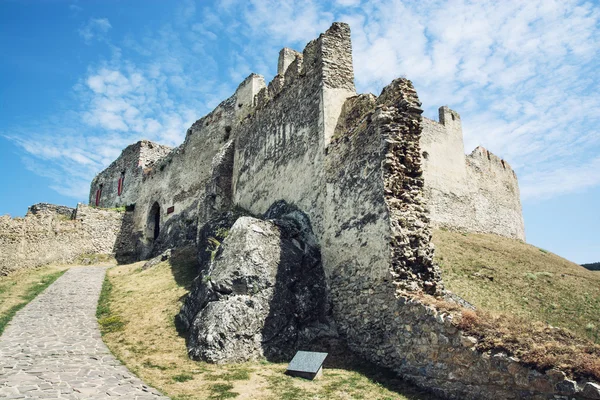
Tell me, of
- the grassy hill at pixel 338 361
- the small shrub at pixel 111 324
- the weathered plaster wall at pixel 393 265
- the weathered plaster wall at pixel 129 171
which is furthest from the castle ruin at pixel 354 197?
the weathered plaster wall at pixel 129 171

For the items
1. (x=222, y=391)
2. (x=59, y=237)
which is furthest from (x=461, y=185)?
(x=59, y=237)

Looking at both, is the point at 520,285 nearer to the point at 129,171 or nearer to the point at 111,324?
the point at 111,324

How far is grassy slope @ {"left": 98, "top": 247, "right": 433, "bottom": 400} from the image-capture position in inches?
284

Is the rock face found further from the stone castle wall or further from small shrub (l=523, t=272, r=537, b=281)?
small shrub (l=523, t=272, r=537, b=281)

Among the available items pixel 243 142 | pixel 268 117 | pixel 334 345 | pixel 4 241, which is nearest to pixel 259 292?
pixel 334 345

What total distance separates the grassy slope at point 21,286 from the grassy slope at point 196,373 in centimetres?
284

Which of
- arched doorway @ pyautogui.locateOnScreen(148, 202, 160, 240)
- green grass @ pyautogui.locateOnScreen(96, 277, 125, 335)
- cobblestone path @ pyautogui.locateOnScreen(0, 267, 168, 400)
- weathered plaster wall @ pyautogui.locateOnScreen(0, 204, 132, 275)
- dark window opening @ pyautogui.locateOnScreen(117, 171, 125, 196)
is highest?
dark window opening @ pyautogui.locateOnScreen(117, 171, 125, 196)

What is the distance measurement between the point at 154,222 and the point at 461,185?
20.8 metres

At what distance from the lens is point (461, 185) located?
93.2 ft

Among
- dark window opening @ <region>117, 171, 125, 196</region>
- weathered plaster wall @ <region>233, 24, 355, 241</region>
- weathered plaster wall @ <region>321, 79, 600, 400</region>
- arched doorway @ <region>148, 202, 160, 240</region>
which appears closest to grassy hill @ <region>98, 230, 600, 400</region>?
weathered plaster wall @ <region>321, 79, 600, 400</region>

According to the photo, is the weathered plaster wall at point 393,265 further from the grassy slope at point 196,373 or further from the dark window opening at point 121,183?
the dark window opening at point 121,183

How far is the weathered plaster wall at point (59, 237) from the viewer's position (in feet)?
72.6

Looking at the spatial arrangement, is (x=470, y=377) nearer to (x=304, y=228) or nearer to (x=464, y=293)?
(x=304, y=228)

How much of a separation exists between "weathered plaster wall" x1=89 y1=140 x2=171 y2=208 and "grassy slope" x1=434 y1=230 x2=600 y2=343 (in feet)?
74.3
